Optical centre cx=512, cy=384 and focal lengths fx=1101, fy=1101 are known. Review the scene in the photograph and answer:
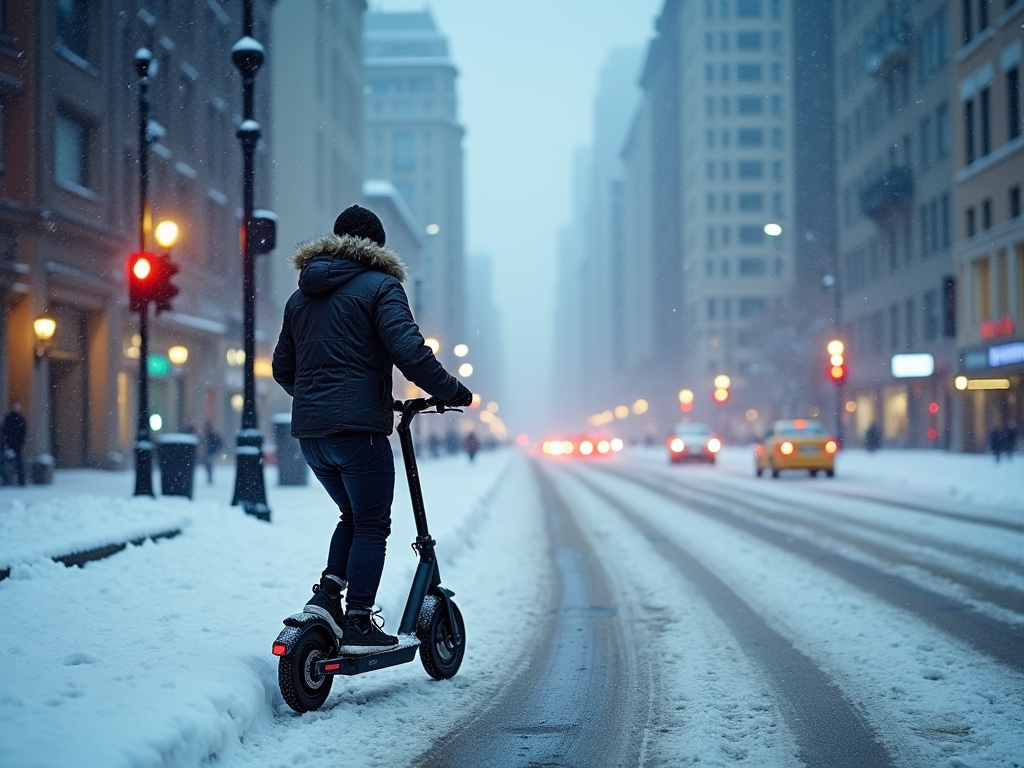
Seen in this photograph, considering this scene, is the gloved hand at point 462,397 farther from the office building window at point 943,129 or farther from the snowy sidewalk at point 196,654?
the office building window at point 943,129

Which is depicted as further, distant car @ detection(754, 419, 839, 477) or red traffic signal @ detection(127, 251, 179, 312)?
distant car @ detection(754, 419, 839, 477)

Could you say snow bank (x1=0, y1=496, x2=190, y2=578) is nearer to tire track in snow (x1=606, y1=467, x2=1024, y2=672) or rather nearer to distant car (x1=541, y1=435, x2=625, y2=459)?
tire track in snow (x1=606, y1=467, x2=1024, y2=672)

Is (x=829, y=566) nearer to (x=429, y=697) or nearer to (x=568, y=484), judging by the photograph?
(x=429, y=697)

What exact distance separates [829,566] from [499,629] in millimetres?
4524

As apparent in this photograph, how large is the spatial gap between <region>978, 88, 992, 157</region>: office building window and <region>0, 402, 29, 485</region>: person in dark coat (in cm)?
3613

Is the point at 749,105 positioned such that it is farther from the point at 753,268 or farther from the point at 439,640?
the point at 439,640

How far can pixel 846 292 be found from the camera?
2530 inches

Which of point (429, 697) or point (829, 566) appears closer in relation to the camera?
point (429, 697)

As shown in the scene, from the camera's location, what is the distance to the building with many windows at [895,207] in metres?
49.4

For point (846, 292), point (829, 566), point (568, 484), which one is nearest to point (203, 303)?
point (568, 484)

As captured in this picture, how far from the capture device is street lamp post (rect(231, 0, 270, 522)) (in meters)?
13.1

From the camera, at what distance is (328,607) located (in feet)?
16.2

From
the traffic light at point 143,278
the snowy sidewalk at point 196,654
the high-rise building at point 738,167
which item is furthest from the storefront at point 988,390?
the high-rise building at point 738,167

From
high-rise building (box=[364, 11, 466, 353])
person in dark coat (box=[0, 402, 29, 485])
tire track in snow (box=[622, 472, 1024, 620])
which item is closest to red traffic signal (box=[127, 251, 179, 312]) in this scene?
person in dark coat (box=[0, 402, 29, 485])
